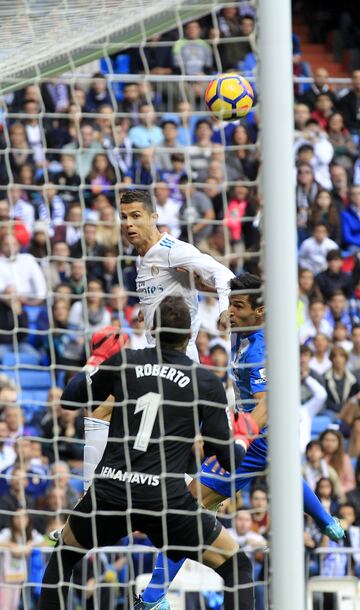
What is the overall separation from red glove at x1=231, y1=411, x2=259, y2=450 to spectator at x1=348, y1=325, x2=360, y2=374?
6.00 metres

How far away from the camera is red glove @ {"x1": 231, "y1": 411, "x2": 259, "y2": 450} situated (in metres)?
5.73

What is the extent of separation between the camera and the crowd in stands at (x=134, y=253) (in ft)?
32.4

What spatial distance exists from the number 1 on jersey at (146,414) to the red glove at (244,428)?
Answer: 37cm

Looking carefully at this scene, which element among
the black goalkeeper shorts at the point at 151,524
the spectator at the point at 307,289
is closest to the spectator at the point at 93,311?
the spectator at the point at 307,289

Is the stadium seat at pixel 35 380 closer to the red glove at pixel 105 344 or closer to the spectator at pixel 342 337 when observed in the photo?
the spectator at pixel 342 337

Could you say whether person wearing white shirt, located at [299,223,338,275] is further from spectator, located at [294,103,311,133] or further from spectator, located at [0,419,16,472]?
spectator, located at [0,419,16,472]

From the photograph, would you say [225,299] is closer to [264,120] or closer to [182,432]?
[182,432]

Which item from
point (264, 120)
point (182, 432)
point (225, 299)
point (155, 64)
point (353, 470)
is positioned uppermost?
point (155, 64)

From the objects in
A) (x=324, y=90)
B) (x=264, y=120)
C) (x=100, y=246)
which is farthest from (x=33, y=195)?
(x=264, y=120)

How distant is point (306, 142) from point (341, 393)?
2890mm

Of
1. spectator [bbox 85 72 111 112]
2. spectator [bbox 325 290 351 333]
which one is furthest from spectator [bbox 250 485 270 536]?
spectator [bbox 85 72 111 112]

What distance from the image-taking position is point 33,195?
466 inches

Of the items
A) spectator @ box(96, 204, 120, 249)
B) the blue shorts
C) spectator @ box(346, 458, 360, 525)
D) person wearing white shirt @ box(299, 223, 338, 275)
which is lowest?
spectator @ box(346, 458, 360, 525)

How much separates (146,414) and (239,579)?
0.94 m
